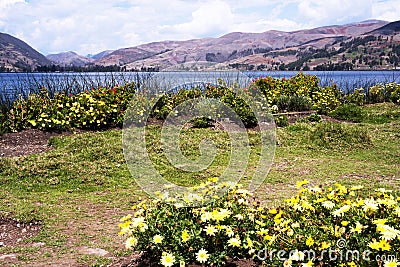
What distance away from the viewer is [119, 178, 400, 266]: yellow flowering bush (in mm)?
2650

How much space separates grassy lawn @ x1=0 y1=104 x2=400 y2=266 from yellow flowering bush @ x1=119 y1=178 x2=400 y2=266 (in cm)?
92

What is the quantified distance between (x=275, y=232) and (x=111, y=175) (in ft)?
13.6

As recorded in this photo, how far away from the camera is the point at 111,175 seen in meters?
6.71

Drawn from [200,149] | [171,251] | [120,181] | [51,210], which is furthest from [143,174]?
[171,251]

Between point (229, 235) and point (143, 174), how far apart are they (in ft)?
11.6

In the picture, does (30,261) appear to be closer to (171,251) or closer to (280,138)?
(171,251)

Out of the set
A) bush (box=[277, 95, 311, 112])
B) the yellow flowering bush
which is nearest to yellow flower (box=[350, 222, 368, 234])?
the yellow flowering bush

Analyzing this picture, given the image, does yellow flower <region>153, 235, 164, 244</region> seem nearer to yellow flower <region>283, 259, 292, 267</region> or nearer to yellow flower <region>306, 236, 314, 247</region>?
yellow flower <region>283, 259, 292, 267</region>

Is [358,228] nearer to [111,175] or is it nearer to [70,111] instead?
[111,175]

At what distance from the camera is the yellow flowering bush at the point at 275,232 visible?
2.65 metres

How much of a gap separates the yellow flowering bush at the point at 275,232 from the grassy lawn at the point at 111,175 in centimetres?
92

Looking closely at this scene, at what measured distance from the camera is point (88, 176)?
6.58 metres

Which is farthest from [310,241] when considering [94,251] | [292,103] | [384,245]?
[292,103]

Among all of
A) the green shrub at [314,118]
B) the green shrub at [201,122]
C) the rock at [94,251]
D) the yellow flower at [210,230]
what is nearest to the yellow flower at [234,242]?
the yellow flower at [210,230]
